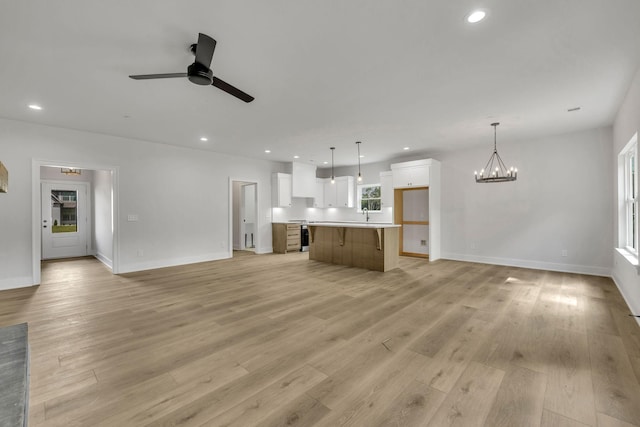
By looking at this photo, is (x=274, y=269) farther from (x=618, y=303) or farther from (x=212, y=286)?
(x=618, y=303)

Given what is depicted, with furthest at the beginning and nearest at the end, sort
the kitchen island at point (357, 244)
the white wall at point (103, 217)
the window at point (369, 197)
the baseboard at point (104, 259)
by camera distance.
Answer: the window at point (369, 197) → the white wall at point (103, 217) → the baseboard at point (104, 259) → the kitchen island at point (357, 244)

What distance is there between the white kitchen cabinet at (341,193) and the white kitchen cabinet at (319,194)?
0.57ft

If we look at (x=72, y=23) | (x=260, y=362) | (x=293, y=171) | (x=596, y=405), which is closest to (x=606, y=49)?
(x=596, y=405)

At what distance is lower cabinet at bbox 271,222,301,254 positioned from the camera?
806 centimetres

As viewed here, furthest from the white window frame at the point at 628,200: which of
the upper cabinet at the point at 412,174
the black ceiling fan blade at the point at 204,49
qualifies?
the black ceiling fan blade at the point at 204,49

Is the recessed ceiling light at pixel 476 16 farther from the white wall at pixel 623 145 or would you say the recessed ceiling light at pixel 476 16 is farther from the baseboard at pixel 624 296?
the baseboard at pixel 624 296

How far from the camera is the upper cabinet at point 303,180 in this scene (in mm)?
8500

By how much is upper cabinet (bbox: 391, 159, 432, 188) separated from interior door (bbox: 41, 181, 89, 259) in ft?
28.1

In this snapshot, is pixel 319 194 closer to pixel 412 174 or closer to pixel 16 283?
pixel 412 174

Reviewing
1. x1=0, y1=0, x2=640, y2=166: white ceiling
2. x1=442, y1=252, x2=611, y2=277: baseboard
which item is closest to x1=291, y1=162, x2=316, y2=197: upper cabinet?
x1=0, y1=0, x2=640, y2=166: white ceiling

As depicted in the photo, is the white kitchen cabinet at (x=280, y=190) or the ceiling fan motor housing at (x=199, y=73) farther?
the white kitchen cabinet at (x=280, y=190)

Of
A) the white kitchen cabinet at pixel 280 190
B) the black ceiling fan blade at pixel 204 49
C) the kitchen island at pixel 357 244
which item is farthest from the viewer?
the white kitchen cabinet at pixel 280 190

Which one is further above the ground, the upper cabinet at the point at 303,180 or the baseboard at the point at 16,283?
the upper cabinet at the point at 303,180

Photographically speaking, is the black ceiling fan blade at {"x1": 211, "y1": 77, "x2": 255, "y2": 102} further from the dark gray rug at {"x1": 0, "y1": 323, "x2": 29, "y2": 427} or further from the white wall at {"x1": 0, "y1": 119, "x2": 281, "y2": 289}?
the white wall at {"x1": 0, "y1": 119, "x2": 281, "y2": 289}
